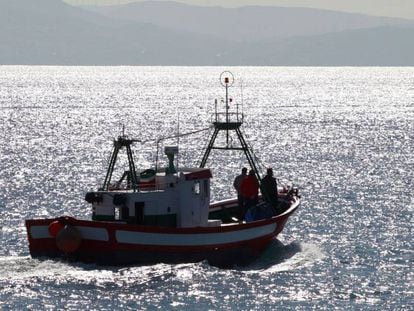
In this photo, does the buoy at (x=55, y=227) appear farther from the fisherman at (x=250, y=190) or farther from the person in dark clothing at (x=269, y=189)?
the person in dark clothing at (x=269, y=189)

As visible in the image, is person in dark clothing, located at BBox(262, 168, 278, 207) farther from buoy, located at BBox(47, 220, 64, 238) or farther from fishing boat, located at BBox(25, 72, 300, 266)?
buoy, located at BBox(47, 220, 64, 238)

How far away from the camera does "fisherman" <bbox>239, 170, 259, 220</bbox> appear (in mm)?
46500

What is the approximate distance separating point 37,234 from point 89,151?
56.0m

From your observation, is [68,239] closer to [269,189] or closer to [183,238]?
[183,238]

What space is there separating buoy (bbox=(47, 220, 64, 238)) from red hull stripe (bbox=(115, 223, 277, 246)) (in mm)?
1945

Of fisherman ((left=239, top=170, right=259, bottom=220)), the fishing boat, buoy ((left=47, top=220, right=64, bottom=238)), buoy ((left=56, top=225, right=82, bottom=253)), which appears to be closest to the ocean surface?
the fishing boat

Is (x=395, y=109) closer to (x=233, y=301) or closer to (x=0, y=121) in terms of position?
(x=0, y=121)

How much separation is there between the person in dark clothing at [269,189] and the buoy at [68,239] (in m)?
9.62

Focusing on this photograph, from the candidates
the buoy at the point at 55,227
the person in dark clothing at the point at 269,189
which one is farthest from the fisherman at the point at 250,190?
the buoy at the point at 55,227

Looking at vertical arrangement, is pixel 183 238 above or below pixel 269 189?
below

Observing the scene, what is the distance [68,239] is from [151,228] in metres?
2.85

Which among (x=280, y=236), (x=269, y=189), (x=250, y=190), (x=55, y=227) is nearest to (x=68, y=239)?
(x=55, y=227)

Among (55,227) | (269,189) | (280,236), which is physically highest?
(269,189)

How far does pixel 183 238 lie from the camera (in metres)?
41.4
